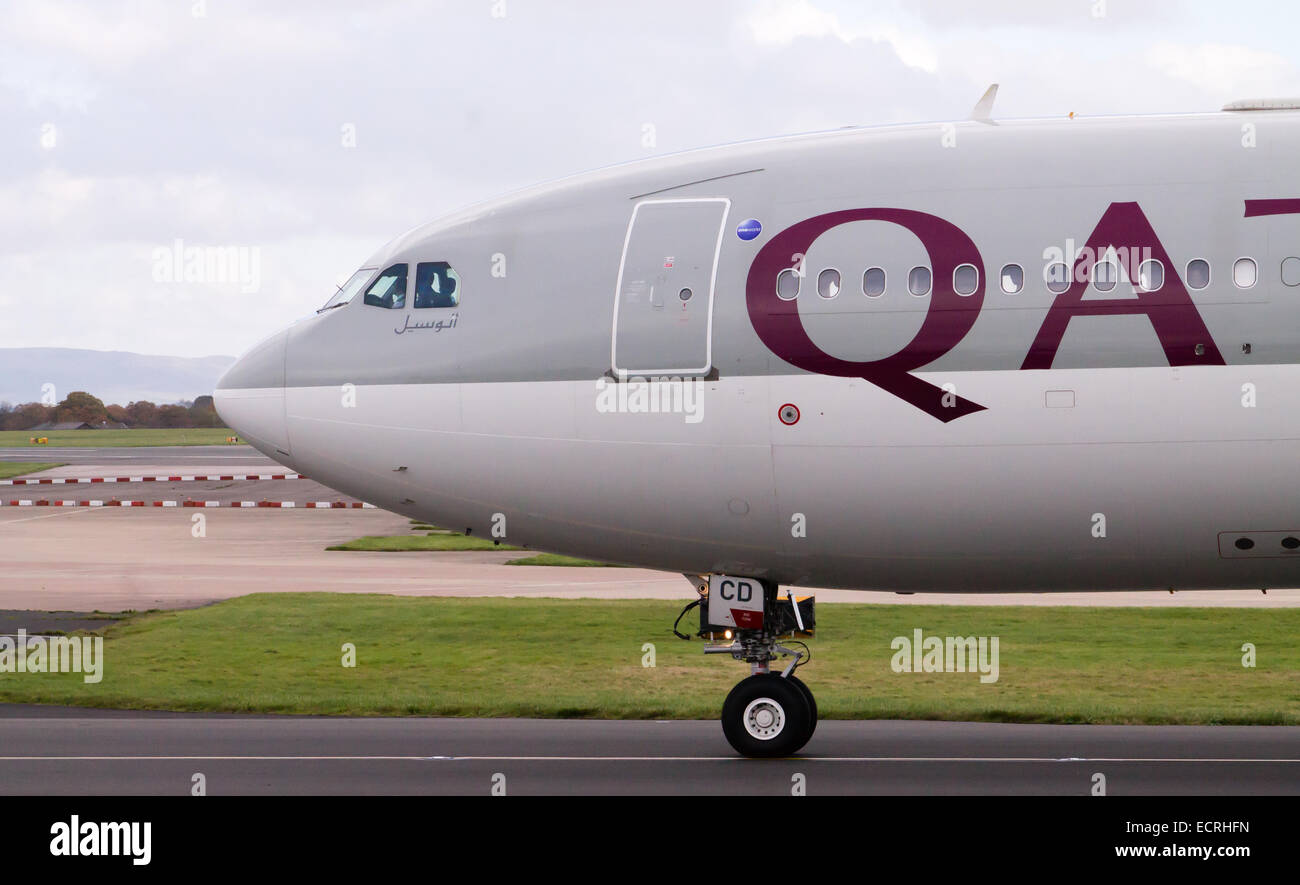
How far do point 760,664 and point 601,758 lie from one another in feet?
6.06

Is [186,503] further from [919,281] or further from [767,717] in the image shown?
[919,281]

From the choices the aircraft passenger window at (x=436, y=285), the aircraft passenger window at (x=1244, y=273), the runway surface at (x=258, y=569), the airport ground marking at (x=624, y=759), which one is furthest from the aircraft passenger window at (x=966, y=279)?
the runway surface at (x=258, y=569)

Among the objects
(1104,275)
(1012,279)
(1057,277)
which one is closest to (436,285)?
(1012,279)

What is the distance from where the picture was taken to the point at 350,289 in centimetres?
1384

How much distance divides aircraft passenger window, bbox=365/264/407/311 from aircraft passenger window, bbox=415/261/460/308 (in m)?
0.15

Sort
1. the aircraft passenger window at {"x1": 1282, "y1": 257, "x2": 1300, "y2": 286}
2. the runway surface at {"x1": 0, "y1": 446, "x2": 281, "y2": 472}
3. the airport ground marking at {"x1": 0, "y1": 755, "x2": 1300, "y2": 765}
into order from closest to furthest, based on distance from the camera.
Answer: the aircraft passenger window at {"x1": 1282, "y1": 257, "x2": 1300, "y2": 286} → the airport ground marking at {"x1": 0, "y1": 755, "x2": 1300, "y2": 765} → the runway surface at {"x1": 0, "y1": 446, "x2": 281, "y2": 472}

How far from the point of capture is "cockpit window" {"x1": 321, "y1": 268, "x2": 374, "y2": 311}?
1377cm

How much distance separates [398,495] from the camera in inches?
529

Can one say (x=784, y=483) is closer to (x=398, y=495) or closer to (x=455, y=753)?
(x=398, y=495)

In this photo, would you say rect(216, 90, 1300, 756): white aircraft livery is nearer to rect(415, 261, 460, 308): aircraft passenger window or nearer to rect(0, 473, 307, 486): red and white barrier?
rect(415, 261, 460, 308): aircraft passenger window

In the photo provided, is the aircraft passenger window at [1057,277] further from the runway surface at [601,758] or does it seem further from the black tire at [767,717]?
the black tire at [767,717]

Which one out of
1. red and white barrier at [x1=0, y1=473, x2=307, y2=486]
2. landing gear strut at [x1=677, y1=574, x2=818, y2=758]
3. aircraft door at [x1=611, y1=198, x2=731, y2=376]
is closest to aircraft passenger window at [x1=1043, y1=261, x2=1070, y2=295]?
aircraft door at [x1=611, y1=198, x2=731, y2=376]
